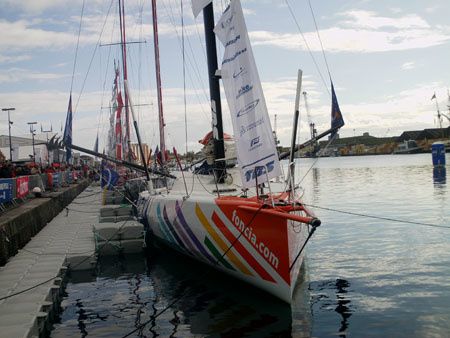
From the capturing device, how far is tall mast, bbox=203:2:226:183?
14.1 metres

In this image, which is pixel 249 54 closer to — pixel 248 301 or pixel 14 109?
pixel 248 301

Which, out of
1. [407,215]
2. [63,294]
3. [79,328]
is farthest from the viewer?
[407,215]

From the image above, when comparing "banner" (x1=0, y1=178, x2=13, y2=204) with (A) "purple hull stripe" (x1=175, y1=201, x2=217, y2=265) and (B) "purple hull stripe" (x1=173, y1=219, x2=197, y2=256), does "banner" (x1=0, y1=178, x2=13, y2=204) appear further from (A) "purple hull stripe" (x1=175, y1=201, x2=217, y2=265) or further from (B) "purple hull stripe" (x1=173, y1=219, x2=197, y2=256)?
(A) "purple hull stripe" (x1=175, y1=201, x2=217, y2=265)

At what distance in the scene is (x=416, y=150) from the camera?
5832 inches

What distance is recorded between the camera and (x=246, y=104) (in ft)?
31.4

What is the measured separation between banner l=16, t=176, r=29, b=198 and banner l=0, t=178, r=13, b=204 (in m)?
1.48

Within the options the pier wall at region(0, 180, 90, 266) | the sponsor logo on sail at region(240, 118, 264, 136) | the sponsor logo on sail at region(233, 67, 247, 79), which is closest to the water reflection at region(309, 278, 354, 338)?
the sponsor logo on sail at region(240, 118, 264, 136)

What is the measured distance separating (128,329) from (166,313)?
104 cm

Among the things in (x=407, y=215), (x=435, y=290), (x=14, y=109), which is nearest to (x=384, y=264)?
(x=435, y=290)

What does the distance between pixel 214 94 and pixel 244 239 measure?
219 inches

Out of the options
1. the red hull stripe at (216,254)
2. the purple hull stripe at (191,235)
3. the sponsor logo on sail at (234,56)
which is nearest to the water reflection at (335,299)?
the red hull stripe at (216,254)

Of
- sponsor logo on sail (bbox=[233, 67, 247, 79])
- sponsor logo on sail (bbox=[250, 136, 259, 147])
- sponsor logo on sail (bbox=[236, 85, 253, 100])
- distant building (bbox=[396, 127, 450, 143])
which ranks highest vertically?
distant building (bbox=[396, 127, 450, 143])

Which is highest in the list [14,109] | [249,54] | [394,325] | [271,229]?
[14,109]

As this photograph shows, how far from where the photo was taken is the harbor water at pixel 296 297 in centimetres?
873
